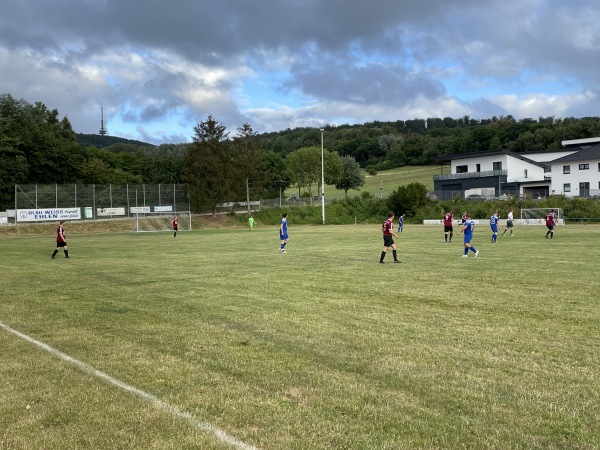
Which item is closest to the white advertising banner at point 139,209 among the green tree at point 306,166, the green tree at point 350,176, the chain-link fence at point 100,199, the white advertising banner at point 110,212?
the chain-link fence at point 100,199

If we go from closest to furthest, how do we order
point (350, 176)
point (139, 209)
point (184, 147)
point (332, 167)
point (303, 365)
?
A: point (303, 365) < point (139, 209) < point (332, 167) < point (350, 176) < point (184, 147)

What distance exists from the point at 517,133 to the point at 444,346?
427ft

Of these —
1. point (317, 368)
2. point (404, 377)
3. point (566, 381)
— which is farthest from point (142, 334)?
point (566, 381)

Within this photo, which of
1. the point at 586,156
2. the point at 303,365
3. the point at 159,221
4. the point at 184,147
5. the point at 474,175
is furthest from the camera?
the point at 184,147

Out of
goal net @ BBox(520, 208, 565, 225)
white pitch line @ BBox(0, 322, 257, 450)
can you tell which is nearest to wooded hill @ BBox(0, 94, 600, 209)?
goal net @ BBox(520, 208, 565, 225)

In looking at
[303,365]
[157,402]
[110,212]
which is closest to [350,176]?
[110,212]

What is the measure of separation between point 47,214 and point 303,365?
53744 millimetres

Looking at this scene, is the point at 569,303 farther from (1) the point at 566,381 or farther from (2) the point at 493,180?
(2) the point at 493,180

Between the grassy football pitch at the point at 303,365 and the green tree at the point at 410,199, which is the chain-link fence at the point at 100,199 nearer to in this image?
the green tree at the point at 410,199

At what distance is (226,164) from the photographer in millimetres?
65500

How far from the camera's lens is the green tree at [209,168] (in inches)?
2495

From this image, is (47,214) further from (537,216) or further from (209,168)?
(537,216)

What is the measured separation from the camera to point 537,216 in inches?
2116

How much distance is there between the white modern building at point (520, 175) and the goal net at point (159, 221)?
35436mm
